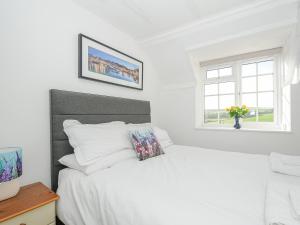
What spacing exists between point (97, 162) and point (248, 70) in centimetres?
279

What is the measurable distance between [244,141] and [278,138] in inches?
15.8

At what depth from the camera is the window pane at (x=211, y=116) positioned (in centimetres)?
305

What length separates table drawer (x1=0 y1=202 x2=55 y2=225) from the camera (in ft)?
3.12

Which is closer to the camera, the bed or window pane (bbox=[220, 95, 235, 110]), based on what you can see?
the bed

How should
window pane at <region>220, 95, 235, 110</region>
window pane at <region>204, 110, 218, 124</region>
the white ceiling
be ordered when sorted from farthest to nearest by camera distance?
window pane at <region>204, 110, 218, 124</region> → window pane at <region>220, 95, 235, 110</region> → the white ceiling

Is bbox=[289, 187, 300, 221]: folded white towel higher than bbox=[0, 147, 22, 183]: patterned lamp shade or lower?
lower

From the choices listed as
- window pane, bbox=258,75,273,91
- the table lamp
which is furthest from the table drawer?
window pane, bbox=258,75,273,91

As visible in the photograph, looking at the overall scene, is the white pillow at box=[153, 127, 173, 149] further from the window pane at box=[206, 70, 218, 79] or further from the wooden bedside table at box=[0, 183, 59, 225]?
the window pane at box=[206, 70, 218, 79]

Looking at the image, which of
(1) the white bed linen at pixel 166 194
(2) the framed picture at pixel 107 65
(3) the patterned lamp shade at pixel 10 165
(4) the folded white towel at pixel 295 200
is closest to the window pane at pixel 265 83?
(1) the white bed linen at pixel 166 194

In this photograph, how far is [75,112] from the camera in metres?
1.65

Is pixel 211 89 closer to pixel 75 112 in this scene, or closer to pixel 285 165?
pixel 285 165

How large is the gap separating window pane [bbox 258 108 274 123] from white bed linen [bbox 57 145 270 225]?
141cm

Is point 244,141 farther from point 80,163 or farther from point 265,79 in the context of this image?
point 80,163

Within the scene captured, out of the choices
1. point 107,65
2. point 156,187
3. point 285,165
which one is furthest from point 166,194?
point 107,65
